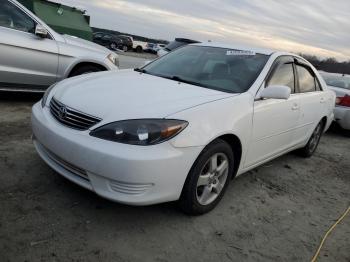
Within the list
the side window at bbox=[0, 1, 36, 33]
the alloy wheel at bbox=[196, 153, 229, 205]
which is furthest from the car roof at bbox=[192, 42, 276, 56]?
the side window at bbox=[0, 1, 36, 33]

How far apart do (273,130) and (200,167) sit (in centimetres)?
138

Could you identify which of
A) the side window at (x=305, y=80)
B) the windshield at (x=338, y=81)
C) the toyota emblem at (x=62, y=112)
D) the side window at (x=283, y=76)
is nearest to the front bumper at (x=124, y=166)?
the toyota emblem at (x=62, y=112)

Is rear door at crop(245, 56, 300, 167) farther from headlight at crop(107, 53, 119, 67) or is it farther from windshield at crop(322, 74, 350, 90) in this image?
windshield at crop(322, 74, 350, 90)

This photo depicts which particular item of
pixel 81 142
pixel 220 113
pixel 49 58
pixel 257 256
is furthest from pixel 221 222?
pixel 49 58

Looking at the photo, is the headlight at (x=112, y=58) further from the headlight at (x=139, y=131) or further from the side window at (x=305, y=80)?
the headlight at (x=139, y=131)

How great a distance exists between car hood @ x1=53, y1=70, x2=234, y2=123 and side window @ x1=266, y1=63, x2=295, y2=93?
0.85 metres

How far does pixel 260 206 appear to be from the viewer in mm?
4125

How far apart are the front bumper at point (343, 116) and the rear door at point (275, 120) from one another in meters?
3.69

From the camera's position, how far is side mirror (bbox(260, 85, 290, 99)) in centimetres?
397

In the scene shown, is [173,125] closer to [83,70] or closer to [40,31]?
[40,31]

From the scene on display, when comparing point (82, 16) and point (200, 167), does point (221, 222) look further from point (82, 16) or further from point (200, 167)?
point (82, 16)

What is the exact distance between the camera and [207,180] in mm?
3566

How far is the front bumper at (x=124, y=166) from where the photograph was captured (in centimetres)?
297

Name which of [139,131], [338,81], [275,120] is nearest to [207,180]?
[139,131]
